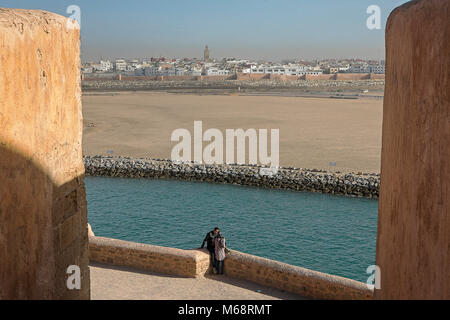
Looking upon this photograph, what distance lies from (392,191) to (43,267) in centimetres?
193

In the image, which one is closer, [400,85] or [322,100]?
[400,85]

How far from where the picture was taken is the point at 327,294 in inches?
281

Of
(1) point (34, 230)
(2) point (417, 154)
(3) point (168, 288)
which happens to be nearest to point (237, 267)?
(3) point (168, 288)

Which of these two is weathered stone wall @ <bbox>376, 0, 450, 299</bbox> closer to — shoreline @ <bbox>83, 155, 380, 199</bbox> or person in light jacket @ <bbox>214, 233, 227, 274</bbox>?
person in light jacket @ <bbox>214, 233, 227, 274</bbox>

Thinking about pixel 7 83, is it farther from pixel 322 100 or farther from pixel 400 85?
pixel 322 100

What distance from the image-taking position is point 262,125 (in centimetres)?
3219

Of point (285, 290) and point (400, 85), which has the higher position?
point (400, 85)

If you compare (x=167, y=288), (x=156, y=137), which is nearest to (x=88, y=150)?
(x=156, y=137)

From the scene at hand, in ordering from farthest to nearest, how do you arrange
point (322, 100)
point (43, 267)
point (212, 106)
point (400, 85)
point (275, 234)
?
point (322, 100)
point (212, 106)
point (275, 234)
point (43, 267)
point (400, 85)

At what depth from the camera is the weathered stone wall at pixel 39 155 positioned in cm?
264

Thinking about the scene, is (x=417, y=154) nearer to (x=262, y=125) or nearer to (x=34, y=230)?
(x=34, y=230)

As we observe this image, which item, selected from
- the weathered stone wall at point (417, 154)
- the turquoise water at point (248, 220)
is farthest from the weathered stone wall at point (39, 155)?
the turquoise water at point (248, 220)

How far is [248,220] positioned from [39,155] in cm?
1270

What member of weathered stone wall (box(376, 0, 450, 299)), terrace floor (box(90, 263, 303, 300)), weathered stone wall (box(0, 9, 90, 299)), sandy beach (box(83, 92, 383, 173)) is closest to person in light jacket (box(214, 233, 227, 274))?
terrace floor (box(90, 263, 303, 300))
